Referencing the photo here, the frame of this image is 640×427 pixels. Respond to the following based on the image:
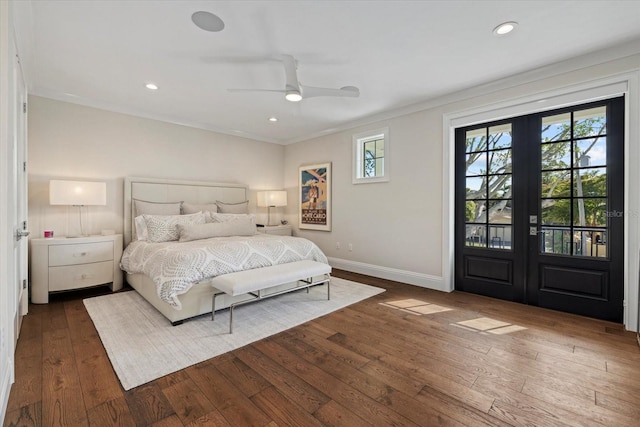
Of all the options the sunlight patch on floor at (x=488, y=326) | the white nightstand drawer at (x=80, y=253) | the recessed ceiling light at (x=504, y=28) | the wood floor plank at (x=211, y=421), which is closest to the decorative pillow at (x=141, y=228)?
the white nightstand drawer at (x=80, y=253)

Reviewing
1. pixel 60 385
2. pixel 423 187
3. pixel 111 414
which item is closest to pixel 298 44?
pixel 423 187

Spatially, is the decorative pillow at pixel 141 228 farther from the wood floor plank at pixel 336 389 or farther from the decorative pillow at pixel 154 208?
the wood floor plank at pixel 336 389

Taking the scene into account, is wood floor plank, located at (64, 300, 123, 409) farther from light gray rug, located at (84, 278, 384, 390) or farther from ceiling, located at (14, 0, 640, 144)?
ceiling, located at (14, 0, 640, 144)

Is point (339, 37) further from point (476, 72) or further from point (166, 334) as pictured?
point (166, 334)

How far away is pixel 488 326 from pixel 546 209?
1.51m

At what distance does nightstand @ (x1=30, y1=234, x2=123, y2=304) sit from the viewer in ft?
10.5

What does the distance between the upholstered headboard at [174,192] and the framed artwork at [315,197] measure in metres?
1.18

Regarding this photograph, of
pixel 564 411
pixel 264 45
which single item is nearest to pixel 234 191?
pixel 264 45

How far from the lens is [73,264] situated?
340 cm

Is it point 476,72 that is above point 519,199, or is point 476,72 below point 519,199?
above

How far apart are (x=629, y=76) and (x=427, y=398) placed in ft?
10.8

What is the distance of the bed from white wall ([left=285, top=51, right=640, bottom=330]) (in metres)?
1.21

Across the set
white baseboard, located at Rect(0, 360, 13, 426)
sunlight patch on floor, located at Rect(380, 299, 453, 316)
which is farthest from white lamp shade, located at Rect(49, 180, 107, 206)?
sunlight patch on floor, located at Rect(380, 299, 453, 316)

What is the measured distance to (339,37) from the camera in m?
2.45
